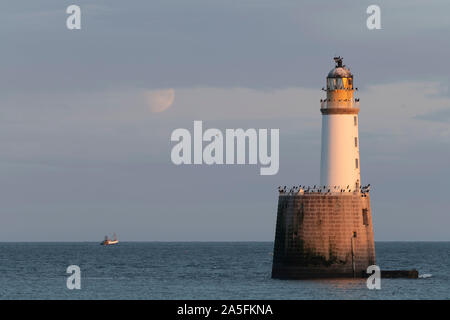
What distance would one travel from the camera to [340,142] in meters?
85.8

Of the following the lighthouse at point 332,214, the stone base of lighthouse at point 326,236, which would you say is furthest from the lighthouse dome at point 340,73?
the stone base of lighthouse at point 326,236

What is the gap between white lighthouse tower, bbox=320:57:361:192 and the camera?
8575 cm

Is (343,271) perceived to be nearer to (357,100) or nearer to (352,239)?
(352,239)

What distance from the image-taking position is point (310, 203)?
85.2 metres

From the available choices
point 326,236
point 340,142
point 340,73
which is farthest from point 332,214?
point 340,73

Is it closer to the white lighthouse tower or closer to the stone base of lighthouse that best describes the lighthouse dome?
the white lighthouse tower

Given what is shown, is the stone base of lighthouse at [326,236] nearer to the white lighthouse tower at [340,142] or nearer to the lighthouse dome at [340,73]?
the white lighthouse tower at [340,142]

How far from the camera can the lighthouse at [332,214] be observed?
8506 centimetres

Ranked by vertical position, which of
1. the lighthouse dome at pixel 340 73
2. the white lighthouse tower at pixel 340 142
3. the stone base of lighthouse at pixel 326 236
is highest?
the lighthouse dome at pixel 340 73

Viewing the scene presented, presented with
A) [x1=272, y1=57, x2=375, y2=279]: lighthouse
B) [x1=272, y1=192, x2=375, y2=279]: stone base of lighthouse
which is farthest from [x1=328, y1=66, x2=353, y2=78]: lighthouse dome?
[x1=272, y1=192, x2=375, y2=279]: stone base of lighthouse

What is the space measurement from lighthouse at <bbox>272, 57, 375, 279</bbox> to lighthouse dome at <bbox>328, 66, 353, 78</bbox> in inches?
33.8

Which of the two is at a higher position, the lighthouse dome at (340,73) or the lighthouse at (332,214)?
the lighthouse dome at (340,73)

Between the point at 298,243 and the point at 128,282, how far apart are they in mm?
20794
